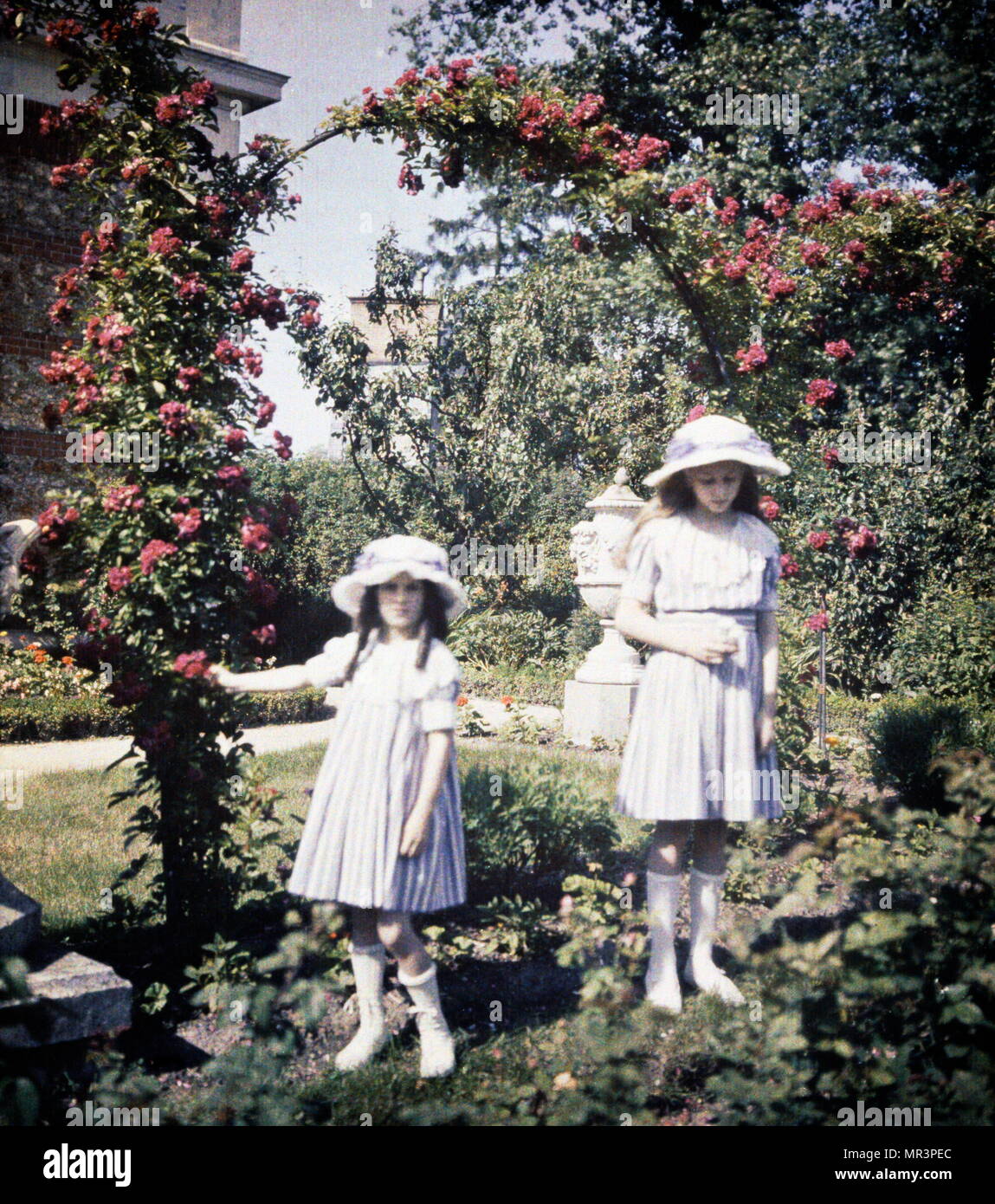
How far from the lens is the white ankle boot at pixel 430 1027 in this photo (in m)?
2.60

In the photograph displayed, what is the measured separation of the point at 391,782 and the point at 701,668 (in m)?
1.07

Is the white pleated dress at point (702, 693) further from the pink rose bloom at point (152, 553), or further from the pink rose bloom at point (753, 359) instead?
the pink rose bloom at point (753, 359)

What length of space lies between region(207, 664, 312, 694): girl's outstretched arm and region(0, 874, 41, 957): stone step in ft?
2.71

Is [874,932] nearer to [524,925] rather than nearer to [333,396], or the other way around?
[524,925]

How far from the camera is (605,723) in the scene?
7.58m

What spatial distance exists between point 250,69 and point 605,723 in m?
9.44

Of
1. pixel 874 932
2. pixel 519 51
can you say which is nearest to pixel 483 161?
pixel 874 932

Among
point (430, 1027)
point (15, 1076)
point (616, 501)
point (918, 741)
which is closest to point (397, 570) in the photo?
point (430, 1027)

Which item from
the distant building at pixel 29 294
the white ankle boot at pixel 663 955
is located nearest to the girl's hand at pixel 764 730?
the white ankle boot at pixel 663 955

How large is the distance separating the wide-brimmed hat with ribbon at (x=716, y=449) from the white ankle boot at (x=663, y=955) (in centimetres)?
128

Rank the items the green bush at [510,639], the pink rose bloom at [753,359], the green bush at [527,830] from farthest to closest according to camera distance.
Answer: the green bush at [510,639], the pink rose bloom at [753,359], the green bush at [527,830]

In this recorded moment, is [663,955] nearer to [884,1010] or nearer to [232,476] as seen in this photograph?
[884,1010]

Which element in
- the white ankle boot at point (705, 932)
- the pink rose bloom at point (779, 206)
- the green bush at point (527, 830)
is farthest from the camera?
the pink rose bloom at point (779, 206)

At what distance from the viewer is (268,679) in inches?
107
